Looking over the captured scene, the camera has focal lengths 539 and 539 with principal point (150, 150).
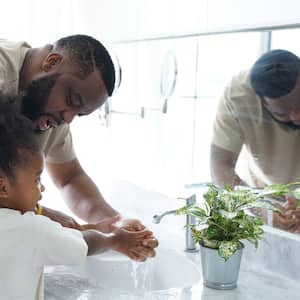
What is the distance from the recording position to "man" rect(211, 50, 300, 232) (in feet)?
4.33

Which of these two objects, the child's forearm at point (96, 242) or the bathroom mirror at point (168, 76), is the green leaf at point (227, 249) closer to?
the child's forearm at point (96, 242)

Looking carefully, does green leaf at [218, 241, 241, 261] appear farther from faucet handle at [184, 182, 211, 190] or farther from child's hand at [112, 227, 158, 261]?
faucet handle at [184, 182, 211, 190]

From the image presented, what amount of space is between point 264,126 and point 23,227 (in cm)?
71

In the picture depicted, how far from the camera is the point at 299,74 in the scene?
50.7 inches

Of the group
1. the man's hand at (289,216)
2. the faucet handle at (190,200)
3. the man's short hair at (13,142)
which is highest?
the man's short hair at (13,142)

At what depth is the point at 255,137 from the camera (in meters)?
1.43

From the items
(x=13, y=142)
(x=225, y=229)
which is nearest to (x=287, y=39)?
(x=225, y=229)

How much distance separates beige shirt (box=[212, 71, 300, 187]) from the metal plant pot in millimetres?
265

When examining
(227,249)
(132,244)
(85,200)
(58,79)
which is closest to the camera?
(227,249)

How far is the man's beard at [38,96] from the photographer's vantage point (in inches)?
55.4

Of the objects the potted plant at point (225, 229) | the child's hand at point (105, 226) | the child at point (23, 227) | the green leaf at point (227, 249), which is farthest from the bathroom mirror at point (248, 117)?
the child at point (23, 227)

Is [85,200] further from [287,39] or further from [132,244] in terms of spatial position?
[287,39]

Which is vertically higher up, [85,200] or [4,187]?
[4,187]

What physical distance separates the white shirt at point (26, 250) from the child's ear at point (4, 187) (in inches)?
1.1
